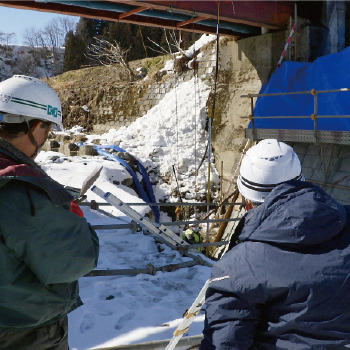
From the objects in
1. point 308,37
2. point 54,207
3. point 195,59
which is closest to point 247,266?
point 54,207

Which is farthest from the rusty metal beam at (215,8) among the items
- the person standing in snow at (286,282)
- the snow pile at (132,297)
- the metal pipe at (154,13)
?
the person standing in snow at (286,282)

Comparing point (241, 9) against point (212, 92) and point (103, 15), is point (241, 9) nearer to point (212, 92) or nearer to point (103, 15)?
point (212, 92)

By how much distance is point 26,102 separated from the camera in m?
1.86

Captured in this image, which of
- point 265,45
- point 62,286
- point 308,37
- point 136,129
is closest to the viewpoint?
point 62,286

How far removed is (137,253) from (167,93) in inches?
355

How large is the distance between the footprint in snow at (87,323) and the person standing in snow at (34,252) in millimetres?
1611

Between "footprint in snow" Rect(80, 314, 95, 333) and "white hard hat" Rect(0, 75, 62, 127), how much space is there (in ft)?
6.37

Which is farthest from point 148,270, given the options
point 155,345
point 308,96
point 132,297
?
point 308,96

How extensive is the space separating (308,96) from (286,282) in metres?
7.44

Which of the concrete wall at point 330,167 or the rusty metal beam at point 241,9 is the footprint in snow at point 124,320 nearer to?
the concrete wall at point 330,167

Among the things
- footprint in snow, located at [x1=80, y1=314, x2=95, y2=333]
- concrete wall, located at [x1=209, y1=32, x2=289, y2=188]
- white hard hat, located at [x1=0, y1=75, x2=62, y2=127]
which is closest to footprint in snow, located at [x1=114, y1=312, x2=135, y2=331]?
footprint in snow, located at [x1=80, y1=314, x2=95, y2=333]

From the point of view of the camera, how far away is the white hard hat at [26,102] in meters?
1.76

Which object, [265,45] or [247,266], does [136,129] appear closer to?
[265,45]

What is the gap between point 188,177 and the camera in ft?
36.9
